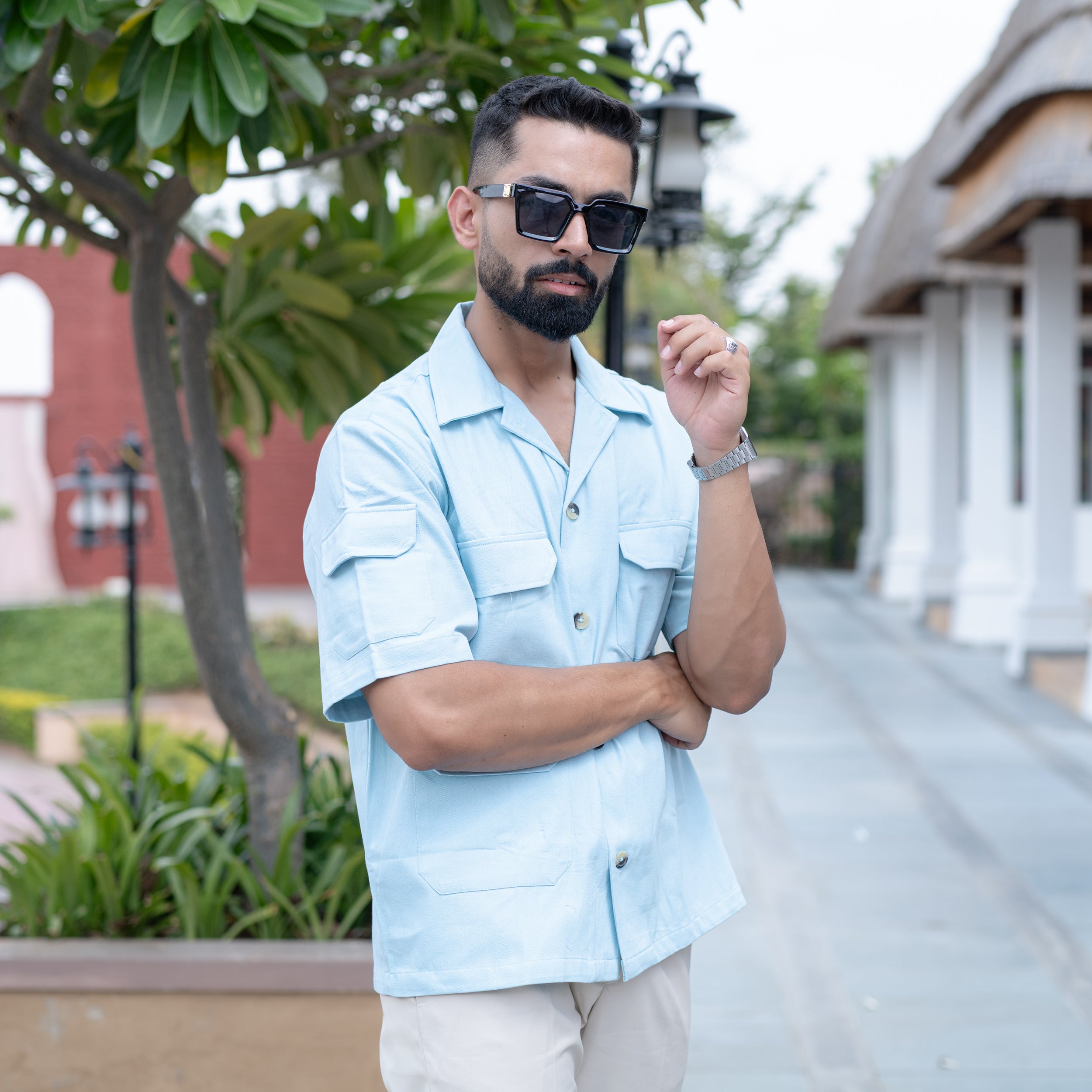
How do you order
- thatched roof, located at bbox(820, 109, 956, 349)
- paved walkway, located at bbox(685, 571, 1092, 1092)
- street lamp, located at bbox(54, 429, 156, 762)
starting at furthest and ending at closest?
thatched roof, located at bbox(820, 109, 956, 349) < street lamp, located at bbox(54, 429, 156, 762) < paved walkway, located at bbox(685, 571, 1092, 1092)

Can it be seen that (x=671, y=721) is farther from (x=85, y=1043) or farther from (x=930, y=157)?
(x=930, y=157)

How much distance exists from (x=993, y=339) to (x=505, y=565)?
37.0 feet

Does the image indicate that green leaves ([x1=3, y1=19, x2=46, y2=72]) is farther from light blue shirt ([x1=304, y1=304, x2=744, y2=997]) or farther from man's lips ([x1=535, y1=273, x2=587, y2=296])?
man's lips ([x1=535, y1=273, x2=587, y2=296])

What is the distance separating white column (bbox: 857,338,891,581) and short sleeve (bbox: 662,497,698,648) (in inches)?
657

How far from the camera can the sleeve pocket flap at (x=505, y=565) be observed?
1.56 meters

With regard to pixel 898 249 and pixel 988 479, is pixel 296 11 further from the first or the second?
pixel 898 249

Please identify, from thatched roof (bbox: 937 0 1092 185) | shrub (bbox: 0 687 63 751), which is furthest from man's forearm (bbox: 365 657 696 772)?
shrub (bbox: 0 687 63 751)

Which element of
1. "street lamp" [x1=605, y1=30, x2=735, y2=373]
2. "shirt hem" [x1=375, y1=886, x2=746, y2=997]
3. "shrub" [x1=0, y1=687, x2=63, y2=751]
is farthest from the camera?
"shrub" [x1=0, y1=687, x2=63, y2=751]

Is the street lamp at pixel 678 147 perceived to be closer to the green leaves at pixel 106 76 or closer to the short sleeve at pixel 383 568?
the green leaves at pixel 106 76

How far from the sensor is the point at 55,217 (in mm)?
3240

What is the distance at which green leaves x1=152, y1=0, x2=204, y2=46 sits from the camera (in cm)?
214

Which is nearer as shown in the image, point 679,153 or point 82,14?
point 82,14

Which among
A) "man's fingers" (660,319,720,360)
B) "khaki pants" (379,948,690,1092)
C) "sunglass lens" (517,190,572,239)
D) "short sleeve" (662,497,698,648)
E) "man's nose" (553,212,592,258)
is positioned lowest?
"khaki pants" (379,948,690,1092)

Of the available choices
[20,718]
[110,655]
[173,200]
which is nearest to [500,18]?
[173,200]
